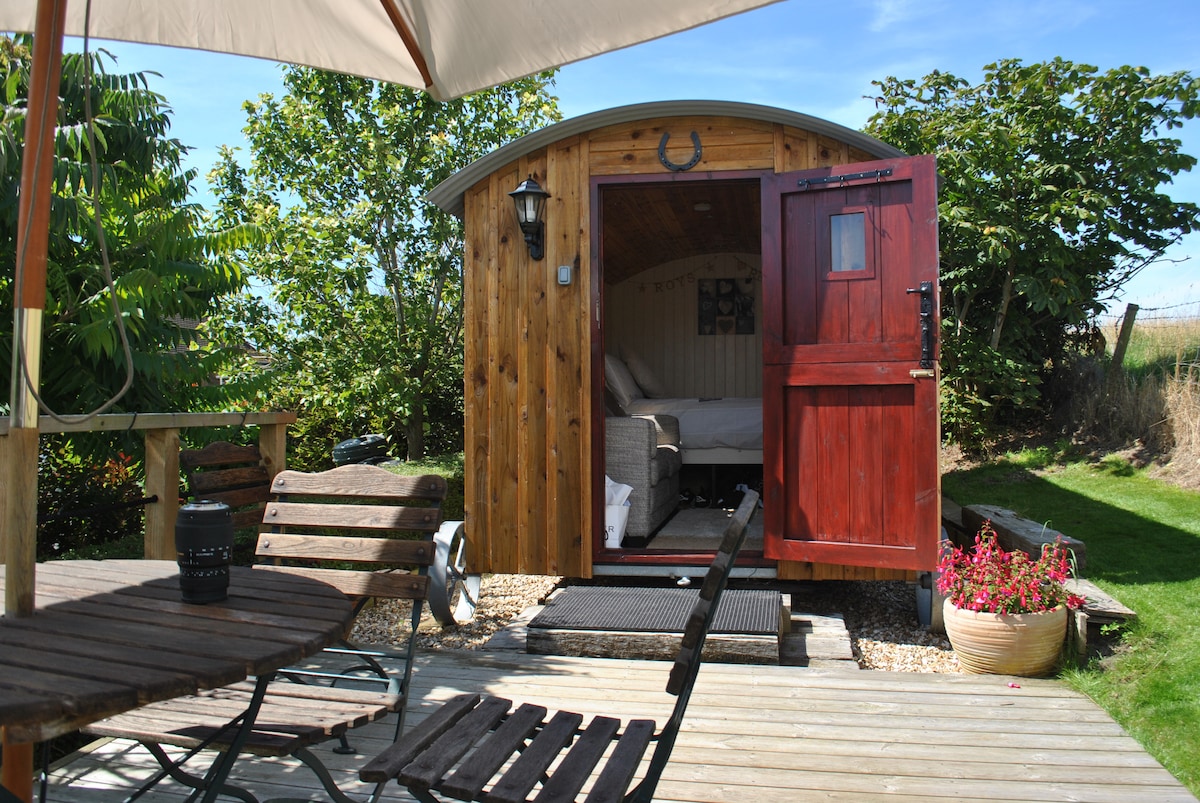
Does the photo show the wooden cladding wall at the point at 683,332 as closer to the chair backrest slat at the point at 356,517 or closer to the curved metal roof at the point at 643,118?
the curved metal roof at the point at 643,118

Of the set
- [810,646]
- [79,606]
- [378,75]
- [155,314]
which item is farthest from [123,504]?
[810,646]

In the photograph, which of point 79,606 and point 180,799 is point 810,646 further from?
point 79,606

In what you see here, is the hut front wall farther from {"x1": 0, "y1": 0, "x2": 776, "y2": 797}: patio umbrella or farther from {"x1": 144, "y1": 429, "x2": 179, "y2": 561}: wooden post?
{"x1": 0, "y1": 0, "x2": 776, "y2": 797}: patio umbrella

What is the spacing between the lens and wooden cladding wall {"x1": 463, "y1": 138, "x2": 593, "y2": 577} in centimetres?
515

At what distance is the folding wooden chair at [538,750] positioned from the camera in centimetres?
166

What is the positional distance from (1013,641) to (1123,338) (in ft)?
19.9

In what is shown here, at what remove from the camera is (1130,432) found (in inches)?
329

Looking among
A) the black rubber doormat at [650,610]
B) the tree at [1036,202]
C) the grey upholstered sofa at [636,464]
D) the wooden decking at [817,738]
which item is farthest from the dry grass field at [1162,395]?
the wooden decking at [817,738]

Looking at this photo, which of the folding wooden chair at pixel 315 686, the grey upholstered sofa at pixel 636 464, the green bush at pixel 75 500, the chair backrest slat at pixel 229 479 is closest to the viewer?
the folding wooden chair at pixel 315 686

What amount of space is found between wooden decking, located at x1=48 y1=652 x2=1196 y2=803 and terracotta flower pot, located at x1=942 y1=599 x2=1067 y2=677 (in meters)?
0.08

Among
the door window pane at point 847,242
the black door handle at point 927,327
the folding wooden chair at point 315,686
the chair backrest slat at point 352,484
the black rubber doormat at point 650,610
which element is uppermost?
the door window pane at point 847,242

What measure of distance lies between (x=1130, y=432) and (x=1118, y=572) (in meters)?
3.88

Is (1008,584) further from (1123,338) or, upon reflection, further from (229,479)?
(1123,338)

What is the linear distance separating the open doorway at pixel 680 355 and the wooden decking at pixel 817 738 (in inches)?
54.6
